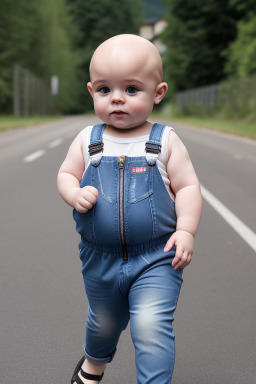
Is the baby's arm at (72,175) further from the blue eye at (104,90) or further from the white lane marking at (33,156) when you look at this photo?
the white lane marking at (33,156)

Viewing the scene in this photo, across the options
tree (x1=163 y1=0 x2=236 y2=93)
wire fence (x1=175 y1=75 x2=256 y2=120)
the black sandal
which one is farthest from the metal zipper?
tree (x1=163 y1=0 x2=236 y2=93)

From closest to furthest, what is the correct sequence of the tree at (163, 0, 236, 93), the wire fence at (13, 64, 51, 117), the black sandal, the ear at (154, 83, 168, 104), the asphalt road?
1. the ear at (154, 83, 168, 104)
2. the black sandal
3. the asphalt road
4. the tree at (163, 0, 236, 93)
5. the wire fence at (13, 64, 51, 117)

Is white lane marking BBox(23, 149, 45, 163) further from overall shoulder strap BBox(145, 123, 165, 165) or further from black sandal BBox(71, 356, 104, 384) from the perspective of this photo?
overall shoulder strap BBox(145, 123, 165, 165)

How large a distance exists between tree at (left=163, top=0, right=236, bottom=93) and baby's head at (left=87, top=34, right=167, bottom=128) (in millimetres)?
51379

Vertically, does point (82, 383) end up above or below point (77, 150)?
below

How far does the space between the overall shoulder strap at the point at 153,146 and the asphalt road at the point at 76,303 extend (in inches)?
44.6

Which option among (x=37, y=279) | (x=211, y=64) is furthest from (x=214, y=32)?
(x=37, y=279)

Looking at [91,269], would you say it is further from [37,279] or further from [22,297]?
[37,279]

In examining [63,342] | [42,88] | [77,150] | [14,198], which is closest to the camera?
[77,150]

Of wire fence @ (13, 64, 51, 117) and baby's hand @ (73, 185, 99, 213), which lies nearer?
baby's hand @ (73, 185, 99, 213)

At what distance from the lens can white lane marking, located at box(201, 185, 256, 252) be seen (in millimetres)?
5774

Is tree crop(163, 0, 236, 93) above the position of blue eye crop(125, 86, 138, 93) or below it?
above

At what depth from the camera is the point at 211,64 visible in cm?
5453

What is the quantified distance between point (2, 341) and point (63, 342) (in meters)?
0.32
